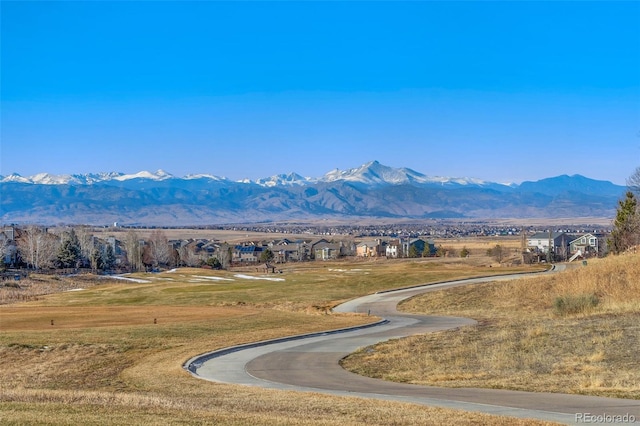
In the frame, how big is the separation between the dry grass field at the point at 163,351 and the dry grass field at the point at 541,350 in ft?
17.9

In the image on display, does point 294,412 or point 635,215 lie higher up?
point 635,215

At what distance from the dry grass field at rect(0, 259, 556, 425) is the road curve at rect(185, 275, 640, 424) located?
46.5 inches

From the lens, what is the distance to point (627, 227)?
7231 cm

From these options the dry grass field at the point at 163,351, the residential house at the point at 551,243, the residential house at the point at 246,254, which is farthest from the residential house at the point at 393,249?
the dry grass field at the point at 163,351

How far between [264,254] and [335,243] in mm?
36311

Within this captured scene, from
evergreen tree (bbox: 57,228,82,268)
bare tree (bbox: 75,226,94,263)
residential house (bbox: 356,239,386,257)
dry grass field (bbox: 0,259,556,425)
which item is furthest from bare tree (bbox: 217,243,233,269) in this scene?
dry grass field (bbox: 0,259,556,425)

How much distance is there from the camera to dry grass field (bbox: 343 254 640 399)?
22.7 metres

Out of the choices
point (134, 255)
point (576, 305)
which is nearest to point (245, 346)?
point (576, 305)

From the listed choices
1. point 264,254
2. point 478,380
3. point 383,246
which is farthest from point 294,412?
point 383,246

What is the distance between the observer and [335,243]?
18425 centimetres

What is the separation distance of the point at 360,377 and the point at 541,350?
6.94 meters

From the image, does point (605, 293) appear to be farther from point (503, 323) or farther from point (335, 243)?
point (335, 243)

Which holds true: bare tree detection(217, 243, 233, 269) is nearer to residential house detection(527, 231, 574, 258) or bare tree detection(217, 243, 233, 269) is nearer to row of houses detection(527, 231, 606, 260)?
row of houses detection(527, 231, 606, 260)

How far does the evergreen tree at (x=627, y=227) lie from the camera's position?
71250 mm
